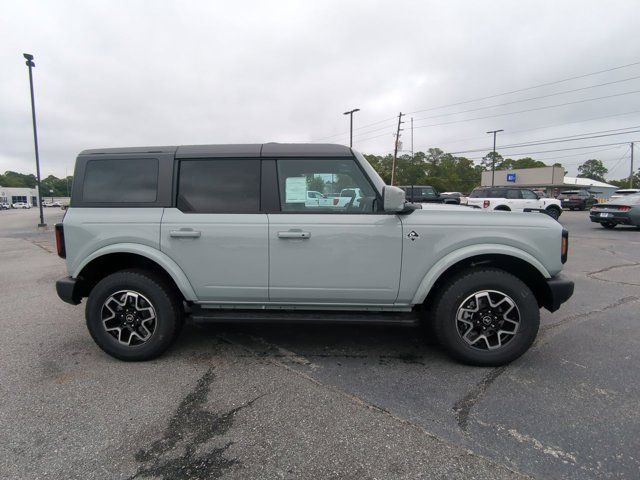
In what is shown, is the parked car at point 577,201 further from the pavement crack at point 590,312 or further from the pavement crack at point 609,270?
the pavement crack at point 590,312

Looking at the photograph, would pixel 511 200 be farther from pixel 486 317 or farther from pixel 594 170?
pixel 594 170

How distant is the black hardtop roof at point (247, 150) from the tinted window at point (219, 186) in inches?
2.9

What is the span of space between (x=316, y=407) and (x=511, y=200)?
18371mm

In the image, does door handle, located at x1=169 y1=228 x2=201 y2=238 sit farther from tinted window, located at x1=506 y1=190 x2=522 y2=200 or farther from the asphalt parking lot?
tinted window, located at x1=506 y1=190 x2=522 y2=200

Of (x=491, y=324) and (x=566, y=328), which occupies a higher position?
(x=491, y=324)

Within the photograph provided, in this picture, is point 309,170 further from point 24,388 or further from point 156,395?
point 24,388

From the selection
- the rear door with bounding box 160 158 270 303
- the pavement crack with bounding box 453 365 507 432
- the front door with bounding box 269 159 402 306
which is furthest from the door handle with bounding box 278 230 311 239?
the pavement crack with bounding box 453 365 507 432

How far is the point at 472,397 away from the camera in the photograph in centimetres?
292

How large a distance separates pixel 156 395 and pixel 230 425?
76 cm

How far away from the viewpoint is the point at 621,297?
18.5ft

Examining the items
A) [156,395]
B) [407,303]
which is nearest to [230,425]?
[156,395]

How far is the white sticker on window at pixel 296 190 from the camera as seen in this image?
137 inches

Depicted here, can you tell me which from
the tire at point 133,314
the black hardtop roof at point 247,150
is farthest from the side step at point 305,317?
the black hardtop roof at point 247,150

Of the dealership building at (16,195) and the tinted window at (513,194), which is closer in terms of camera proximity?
the tinted window at (513,194)
